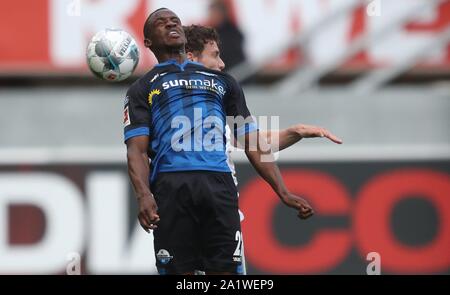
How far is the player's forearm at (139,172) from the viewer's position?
800 cm

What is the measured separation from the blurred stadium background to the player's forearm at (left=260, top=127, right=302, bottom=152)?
15.5 feet

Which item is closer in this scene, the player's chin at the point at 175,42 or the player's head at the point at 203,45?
the player's chin at the point at 175,42

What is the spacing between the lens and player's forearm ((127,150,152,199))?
8.00m

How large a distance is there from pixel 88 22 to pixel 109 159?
1.56 m

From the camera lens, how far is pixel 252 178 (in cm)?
1353

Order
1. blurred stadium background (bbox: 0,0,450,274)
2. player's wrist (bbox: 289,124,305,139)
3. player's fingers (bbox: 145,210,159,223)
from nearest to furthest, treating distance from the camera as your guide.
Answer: player's fingers (bbox: 145,210,159,223)
player's wrist (bbox: 289,124,305,139)
blurred stadium background (bbox: 0,0,450,274)

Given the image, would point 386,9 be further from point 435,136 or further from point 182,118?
point 182,118

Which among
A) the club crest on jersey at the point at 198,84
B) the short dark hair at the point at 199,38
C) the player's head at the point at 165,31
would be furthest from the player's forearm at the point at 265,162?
the short dark hair at the point at 199,38

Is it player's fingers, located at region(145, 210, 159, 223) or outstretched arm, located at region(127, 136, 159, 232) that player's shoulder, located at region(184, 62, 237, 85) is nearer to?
outstretched arm, located at region(127, 136, 159, 232)

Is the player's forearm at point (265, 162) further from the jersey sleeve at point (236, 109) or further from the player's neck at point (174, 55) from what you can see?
the player's neck at point (174, 55)

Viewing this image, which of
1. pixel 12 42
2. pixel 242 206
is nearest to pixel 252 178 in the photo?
pixel 242 206

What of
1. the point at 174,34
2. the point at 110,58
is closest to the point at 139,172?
the point at 174,34

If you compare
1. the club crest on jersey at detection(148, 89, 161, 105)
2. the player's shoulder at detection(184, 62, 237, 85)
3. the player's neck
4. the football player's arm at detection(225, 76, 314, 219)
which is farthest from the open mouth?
the football player's arm at detection(225, 76, 314, 219)

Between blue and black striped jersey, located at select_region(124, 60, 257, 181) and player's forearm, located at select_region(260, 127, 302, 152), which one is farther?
player's forearm, located at select_region(260, 127, 302, 152)
